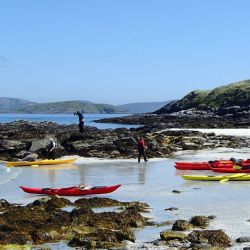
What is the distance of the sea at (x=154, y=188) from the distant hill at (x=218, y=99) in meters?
82.7

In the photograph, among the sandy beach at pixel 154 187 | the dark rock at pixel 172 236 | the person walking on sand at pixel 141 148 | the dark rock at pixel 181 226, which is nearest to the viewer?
the dark rock at pixel 172 236

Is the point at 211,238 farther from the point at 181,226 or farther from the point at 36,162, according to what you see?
the point at 36,162

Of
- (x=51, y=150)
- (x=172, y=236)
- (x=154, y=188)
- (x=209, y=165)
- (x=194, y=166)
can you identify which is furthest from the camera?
(x=51, y=150)

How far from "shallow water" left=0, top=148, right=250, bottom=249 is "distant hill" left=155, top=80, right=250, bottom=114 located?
82.5m

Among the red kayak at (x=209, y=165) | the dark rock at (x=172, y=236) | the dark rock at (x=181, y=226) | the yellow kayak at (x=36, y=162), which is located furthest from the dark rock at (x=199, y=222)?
the yellow kayak at (x=36, y=162)

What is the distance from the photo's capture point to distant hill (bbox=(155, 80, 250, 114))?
11500 centimetres

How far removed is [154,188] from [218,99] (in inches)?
4171

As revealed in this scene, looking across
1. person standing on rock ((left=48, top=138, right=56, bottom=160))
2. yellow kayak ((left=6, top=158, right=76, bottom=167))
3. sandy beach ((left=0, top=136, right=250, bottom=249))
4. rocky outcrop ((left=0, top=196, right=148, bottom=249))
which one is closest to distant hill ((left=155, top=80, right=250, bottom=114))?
person standing on rock ((left=48, top=138, right=56, bottom=160))

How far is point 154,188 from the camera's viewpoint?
65.0ft

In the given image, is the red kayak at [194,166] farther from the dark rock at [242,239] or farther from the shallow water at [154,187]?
the dark rock at [242,239]

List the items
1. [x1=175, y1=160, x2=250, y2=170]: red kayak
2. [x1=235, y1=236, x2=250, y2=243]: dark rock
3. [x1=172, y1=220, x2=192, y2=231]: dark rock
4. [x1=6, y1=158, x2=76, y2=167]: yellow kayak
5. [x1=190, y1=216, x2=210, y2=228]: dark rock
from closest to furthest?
[x1=235, y1=236, x2=250, y2=243]: dark rock < [x1=172, y1=220, x2=192, y2=231]: dark rock < [x1=190, y1=216, x2=210, y2=228]: dark rock < [x1=175, y1=160, x2=250, y2=170]: red kayak < [x1=6, y1=158, x2=76, y2=167]: yellow kayak

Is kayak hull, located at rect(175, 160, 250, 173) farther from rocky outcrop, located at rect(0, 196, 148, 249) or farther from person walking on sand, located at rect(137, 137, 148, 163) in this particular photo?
rocky outcrop, located at rect(0, 196, 148, 249)

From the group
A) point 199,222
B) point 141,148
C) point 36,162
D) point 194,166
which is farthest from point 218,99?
point 199,222

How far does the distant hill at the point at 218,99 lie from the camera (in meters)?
115
